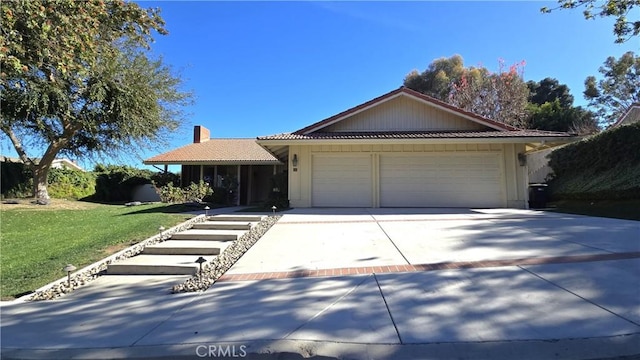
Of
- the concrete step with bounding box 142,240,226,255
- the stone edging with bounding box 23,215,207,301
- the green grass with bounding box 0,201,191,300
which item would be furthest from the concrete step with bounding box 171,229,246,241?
the green grass with bounding box 0,201,191,300

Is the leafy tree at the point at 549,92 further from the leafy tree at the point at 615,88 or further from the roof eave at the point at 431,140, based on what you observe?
the roof eave at the point at 431,140

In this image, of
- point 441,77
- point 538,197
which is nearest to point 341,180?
point 538,197

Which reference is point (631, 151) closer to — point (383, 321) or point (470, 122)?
point (470, 122)

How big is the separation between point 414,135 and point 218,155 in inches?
499

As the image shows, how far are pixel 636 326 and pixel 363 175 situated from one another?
1111 cm

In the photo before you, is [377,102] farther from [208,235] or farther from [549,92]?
[549,92]

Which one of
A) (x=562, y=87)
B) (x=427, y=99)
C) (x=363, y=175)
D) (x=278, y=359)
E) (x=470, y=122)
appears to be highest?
(x=562, y=87)

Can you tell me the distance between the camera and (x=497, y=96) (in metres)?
30.6

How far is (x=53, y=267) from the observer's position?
6.77m

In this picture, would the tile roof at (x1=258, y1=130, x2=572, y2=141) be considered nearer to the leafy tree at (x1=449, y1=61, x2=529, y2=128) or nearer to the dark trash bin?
the dark trash bin

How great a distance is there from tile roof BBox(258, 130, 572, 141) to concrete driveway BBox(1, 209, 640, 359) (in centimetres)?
669

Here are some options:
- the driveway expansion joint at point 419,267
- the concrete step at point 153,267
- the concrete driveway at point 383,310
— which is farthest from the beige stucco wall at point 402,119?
the driveway expansion joint at point 419,267

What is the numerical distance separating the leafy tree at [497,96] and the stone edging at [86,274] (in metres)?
28.4

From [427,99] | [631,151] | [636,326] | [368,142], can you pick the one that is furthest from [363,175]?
[636,326]
